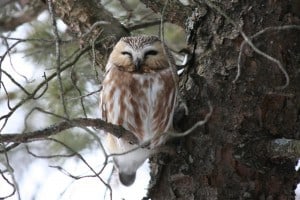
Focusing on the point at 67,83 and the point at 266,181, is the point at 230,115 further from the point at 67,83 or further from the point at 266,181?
the point at 67,83

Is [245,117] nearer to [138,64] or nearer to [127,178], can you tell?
[138,64]

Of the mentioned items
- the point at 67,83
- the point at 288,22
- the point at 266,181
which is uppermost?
the point at 67,83

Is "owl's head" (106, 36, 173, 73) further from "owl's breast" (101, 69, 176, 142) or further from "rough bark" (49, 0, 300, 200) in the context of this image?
"rough bark" (49, 0, 300, 200)

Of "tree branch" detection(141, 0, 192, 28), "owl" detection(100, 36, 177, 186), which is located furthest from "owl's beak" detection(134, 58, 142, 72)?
"tree branch" detection(141, 0, 192, 28)

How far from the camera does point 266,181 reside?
2.21 m

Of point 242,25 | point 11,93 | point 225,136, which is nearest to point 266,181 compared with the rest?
point 225,136

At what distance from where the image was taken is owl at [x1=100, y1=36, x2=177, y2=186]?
2.37m

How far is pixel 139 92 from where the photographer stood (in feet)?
7.84

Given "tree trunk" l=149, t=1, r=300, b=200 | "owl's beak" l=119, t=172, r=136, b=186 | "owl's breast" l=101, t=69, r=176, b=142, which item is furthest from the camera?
"owl's beak" l=119, t=172, r=136, b=186

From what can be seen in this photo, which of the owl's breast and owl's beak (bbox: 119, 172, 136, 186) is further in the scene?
owl's beak (bbox: 119, 172, 136, 186)

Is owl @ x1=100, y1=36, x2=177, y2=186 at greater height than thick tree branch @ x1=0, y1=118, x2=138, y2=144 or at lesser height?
greater

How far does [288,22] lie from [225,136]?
1.52 feet

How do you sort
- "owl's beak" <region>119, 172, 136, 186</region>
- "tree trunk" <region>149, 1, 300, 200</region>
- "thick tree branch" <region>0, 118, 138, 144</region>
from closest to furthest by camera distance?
"thick tree branch" <region>0, 118, 138, 144</region> → "tree trunk" <region>149, 1, 300, 200</region> → "owl's beak" <region>119, 172, 136, 186</region>

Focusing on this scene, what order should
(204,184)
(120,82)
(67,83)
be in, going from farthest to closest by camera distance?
(67,83), (120,82), (204,184)
